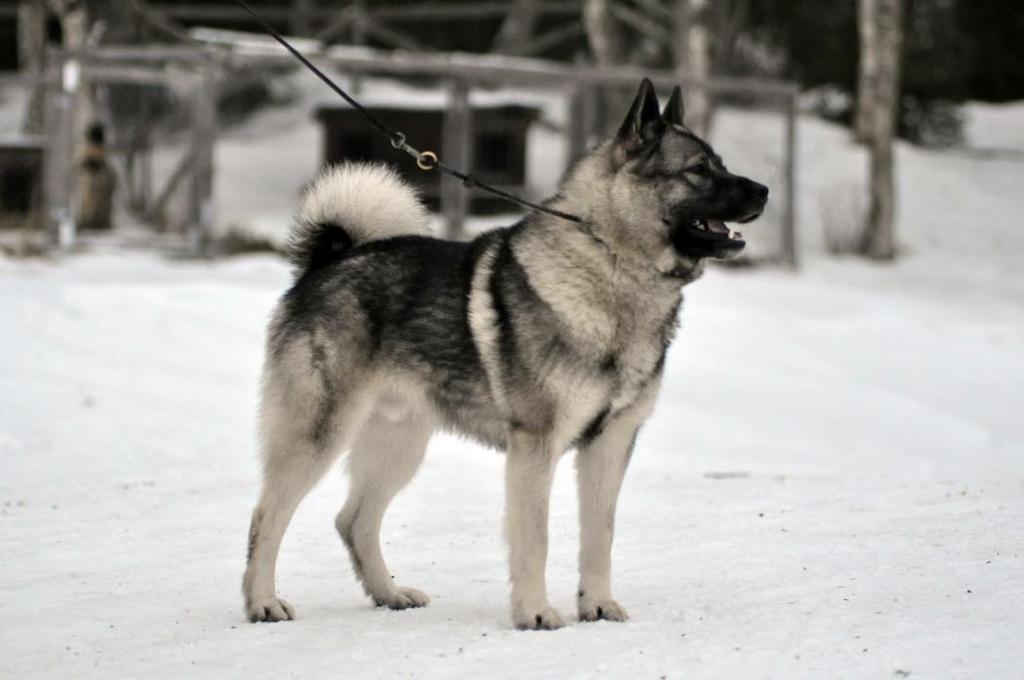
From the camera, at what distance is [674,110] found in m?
4.21

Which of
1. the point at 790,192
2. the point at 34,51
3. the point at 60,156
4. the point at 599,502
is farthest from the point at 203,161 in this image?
the point at 599,502

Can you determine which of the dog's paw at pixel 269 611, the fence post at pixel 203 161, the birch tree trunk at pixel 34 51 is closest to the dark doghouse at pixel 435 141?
the fence post at pixel 203 161

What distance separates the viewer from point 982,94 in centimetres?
1873

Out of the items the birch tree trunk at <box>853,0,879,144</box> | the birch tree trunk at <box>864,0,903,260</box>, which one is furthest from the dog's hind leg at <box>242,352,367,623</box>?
the birch tree trunk at <box>853,0,879,144</box>

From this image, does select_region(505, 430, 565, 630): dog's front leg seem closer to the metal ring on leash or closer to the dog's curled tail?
the dog's curled tail

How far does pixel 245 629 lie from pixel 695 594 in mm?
1335

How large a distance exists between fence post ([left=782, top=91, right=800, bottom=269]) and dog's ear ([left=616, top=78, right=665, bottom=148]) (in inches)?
353

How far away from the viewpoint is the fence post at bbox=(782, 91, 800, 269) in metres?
12.9

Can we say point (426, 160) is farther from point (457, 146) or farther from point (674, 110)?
point (457, 146)

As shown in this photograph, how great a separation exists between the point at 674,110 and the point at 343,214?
111 cm

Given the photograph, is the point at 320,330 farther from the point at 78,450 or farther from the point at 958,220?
the point at 958,220

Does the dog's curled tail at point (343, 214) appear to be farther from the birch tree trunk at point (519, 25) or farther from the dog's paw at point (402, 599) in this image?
the birch tree trunk at point (519, 25)

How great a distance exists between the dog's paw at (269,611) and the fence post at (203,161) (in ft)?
25.5

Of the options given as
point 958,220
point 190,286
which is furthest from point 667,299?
point 958,220
